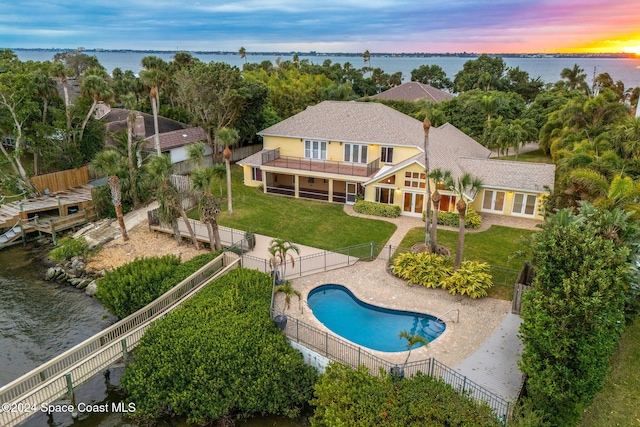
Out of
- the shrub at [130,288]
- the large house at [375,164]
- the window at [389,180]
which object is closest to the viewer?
the shrub at [130,288]

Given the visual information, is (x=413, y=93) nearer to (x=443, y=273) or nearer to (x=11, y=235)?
(x=443, y=273)

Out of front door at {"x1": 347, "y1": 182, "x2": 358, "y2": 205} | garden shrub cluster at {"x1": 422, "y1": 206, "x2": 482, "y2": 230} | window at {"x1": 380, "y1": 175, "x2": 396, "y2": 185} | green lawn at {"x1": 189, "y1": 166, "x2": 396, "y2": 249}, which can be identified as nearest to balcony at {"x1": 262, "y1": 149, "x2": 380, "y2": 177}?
front door at {"x1": 347, "y1": 182, "x2": 358, "y2": 205}

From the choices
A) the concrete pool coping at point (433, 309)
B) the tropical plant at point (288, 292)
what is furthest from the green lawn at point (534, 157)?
the tropical plant at point (288, 292)

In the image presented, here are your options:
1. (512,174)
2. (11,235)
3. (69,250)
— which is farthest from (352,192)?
(11,235)

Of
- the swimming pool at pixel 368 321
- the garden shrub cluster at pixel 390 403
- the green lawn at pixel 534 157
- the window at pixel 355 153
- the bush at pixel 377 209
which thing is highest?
the window at pixel 355 153

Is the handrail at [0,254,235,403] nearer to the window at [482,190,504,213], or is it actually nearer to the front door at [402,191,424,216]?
the front door at [402,191,424,216]

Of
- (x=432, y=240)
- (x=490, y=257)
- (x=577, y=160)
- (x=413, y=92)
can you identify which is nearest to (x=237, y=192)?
(x=432, y=240)

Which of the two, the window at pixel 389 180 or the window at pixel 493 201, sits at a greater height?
the window at pixel 389 180

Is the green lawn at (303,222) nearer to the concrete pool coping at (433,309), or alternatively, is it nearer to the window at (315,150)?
the concrete pool coping at (433,309)
